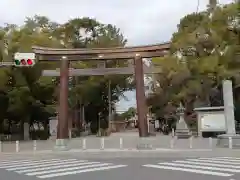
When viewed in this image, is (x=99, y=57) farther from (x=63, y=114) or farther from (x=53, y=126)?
(x=53, y=126)

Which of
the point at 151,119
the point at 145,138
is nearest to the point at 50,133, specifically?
the point at 145,138

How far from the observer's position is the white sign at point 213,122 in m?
37.1

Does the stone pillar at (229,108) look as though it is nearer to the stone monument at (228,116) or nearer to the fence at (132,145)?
the stone monument at (228,116)

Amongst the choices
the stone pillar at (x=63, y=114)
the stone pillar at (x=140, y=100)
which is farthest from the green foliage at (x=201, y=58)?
the stone pillar at (x=63, y=114)

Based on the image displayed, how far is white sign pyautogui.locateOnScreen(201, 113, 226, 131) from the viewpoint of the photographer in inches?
1462

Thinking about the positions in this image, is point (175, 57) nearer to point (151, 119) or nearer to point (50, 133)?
point (50, 133)

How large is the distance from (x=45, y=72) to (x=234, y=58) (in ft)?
57.8

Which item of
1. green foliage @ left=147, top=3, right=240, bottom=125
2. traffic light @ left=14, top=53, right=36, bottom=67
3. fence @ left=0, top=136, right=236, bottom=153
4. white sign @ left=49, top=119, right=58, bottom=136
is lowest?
fence @ left=0, top=136, right=236, bottom=153

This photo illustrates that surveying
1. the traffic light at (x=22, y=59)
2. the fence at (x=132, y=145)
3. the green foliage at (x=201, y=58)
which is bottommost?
the fence at (x=132, y=145)

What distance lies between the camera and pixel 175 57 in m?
39.8

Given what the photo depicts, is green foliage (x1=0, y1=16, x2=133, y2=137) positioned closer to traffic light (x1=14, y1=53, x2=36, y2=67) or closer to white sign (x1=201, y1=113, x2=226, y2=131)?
traffic light (x1=14, y1=53, x2=36, y2=67)

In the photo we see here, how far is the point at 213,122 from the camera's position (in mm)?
37781

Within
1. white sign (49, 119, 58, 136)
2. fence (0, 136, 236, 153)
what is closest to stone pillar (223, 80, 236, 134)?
fence (0, 136, 236, 153)

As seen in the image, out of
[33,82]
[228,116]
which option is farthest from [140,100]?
[33,82]
